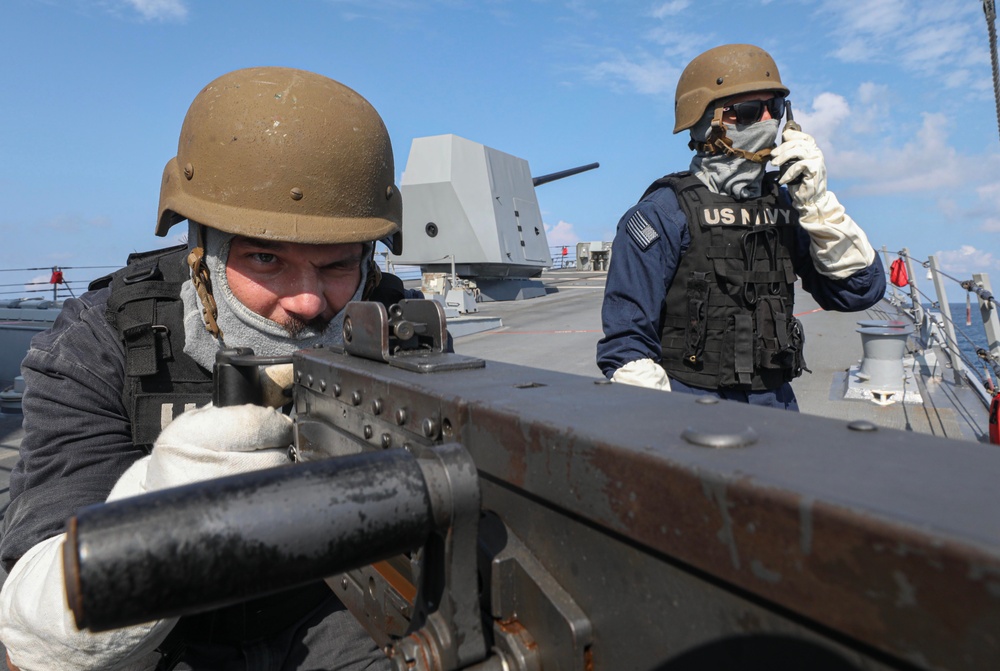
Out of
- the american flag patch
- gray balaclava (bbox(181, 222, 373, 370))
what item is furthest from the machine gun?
the american flag patch

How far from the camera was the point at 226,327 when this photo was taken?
173 cm

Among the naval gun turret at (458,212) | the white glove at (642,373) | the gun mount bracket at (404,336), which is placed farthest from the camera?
the naval gun turret at (458,212)

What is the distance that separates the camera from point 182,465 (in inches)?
52.6

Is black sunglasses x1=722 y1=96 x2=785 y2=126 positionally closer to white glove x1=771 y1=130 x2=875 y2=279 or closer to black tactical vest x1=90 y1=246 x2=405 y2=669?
white glove x1=771 y1=130 x2=875 y2=279

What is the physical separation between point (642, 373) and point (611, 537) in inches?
70.3

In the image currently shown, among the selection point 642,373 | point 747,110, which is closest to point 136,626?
point 642,373

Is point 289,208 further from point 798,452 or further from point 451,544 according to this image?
point 798,452

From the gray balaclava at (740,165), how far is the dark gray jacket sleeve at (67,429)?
2199 millimetres

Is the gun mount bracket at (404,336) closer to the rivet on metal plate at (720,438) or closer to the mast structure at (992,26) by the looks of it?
the rivet on metal plate at (720,438)

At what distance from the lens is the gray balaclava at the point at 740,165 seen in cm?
272

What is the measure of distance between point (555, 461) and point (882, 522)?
0.33 m

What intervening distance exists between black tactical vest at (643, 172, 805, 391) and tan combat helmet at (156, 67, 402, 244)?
139cm

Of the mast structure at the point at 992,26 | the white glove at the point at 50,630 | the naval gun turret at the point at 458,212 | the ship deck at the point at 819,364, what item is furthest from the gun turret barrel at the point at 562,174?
the white glove at the point at 50,630

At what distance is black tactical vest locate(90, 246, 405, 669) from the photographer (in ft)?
5.50
